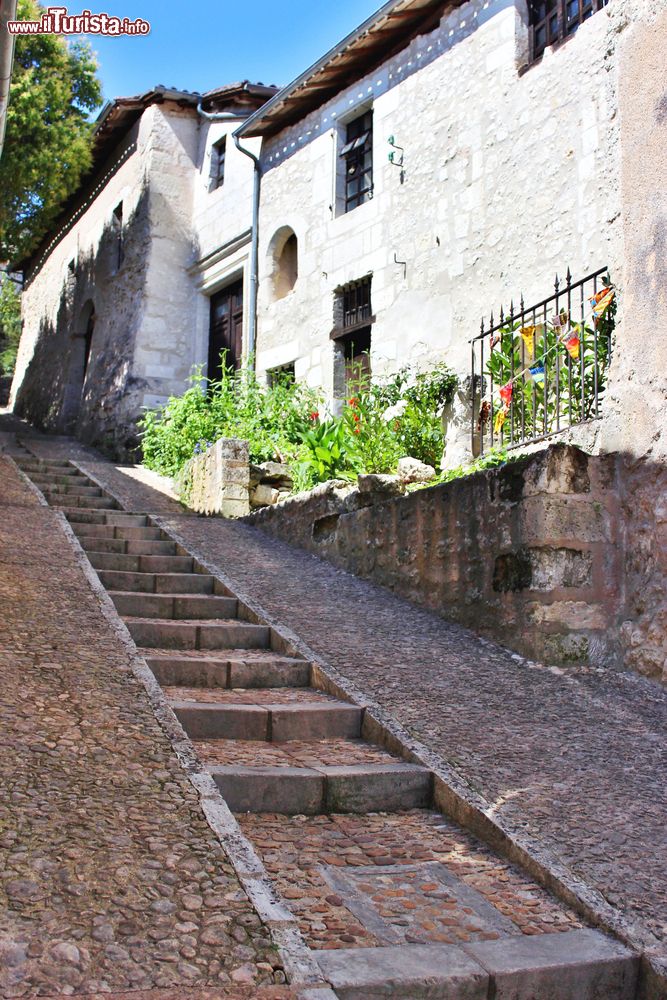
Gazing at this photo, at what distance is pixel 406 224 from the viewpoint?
9609 millimetres

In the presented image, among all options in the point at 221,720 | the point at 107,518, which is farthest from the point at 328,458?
the point at 221,720

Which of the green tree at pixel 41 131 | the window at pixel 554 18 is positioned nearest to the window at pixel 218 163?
the green tree at pixel 41 131

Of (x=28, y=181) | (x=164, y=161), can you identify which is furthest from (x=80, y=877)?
(x=164, y=161)

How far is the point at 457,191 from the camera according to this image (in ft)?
29.4

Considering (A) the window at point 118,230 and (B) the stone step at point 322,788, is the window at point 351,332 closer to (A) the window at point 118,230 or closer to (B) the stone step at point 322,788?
(A) the window at point 118,230

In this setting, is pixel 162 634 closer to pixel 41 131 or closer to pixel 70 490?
pixel 70 490

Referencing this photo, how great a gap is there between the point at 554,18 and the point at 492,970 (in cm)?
842

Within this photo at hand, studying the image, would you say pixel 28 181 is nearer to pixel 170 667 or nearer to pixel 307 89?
pixel 307 89

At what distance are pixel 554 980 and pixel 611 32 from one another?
481cm

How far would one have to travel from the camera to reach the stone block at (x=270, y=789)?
2.94m

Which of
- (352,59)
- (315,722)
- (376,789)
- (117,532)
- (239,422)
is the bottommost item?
(376,789)

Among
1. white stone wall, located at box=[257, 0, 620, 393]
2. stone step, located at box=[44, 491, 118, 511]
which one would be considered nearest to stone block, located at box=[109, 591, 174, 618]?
stone step, located at box=[44, 491, 118, 511]

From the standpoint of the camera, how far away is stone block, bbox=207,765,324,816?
116 inches

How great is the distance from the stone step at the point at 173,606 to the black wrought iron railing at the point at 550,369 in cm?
206
